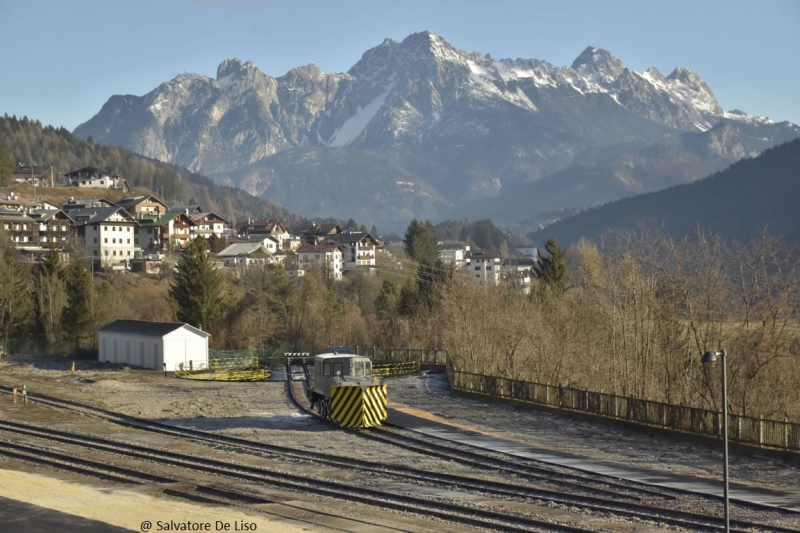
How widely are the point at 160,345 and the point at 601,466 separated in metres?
45.6

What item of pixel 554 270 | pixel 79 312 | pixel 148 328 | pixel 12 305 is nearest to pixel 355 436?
pixel 148 328

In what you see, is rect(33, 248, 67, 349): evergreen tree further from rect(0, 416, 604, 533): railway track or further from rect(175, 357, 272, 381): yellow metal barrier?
rect(0, 416, 604, 533): railway track

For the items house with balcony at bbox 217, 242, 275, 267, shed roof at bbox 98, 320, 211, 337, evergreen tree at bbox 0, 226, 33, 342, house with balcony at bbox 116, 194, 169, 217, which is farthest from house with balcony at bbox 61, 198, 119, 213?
shed roof at bbox 98, 320, 211, 337

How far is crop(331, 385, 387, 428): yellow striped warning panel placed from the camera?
39.6 meters

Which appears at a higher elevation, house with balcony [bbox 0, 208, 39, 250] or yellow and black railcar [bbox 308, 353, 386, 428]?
house with balcony [bbox 0, 208, 39, 250]

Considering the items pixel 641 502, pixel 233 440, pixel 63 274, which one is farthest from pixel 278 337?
pixel 641 502

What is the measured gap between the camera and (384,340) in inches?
3381

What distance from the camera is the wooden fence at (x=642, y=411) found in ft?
106

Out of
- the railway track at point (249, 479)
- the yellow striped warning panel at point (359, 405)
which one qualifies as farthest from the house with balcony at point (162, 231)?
the railway track at point (249, 479)

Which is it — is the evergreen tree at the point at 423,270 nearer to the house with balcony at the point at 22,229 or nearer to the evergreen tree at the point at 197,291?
the evergreen tree at the point at 197,291

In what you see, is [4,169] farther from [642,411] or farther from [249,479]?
[249,479]

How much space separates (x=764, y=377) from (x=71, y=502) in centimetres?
3133

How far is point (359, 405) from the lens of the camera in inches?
1561

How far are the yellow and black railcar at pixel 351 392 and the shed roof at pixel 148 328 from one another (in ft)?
101
